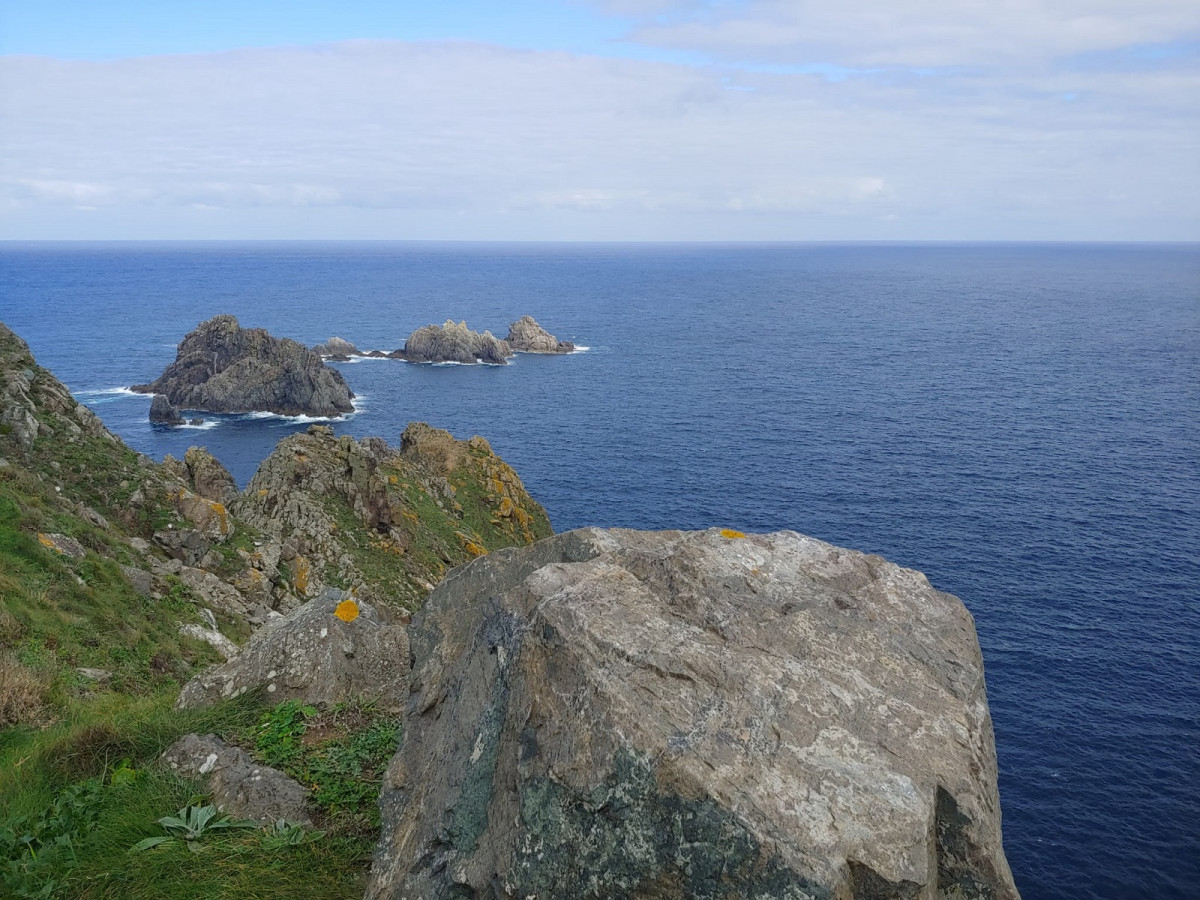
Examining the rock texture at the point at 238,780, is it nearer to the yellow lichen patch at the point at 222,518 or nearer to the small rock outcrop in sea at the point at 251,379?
the yellow lichen patch at the point at 222,518

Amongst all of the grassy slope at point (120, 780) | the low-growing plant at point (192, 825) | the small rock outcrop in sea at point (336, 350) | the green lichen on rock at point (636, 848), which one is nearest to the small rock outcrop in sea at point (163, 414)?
the small rock outcrop in sea at point (336, 350)

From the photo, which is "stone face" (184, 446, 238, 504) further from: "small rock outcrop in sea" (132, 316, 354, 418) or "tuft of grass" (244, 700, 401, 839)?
"small rock outcrop in sea" (132, 316, 354, 418)

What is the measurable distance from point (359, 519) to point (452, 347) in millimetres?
123797

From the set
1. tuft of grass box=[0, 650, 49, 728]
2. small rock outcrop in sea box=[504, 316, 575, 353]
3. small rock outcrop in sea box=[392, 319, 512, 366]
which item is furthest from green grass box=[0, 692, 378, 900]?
small rock outcrop in sea box=[504, 316, 575, 353]

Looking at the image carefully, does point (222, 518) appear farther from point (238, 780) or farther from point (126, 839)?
point (126, 839)

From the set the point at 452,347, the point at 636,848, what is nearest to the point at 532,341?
the point at 452,347

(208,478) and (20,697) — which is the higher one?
(20,697)

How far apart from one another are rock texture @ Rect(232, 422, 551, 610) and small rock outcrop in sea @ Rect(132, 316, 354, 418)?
225 ft

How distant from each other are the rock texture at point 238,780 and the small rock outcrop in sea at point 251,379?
113 meters

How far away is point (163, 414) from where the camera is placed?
364ft

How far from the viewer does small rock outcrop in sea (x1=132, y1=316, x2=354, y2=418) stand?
4678 inches

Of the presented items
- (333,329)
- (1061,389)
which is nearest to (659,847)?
(1061,389)

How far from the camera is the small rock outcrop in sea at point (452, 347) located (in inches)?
6358

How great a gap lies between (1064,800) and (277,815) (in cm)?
4702
